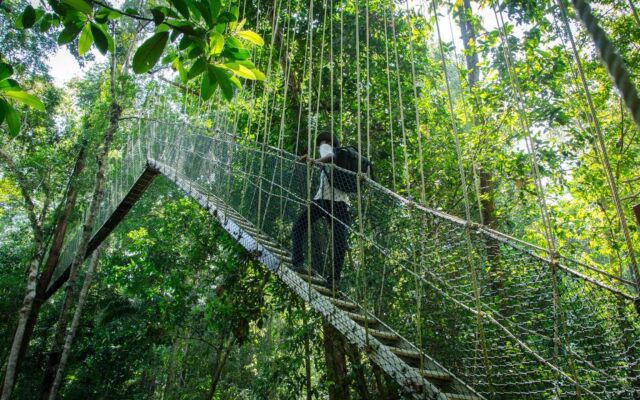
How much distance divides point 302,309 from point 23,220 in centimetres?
1158

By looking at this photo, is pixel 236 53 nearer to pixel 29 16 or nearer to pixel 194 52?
pixel 194 52

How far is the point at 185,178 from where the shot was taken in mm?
3492

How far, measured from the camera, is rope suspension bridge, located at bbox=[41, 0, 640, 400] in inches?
57.3

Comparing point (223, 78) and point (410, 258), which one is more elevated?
point (410, 258)

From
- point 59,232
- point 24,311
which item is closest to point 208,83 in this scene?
point 24,311

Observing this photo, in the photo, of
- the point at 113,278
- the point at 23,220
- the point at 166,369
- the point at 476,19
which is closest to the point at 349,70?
the point at 476,19

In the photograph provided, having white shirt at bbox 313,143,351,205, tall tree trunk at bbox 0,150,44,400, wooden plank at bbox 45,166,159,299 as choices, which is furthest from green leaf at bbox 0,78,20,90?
tall tree trunk at bbox 0,150,44,400

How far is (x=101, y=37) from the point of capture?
76cm

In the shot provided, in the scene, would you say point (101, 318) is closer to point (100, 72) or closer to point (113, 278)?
point (113, 278)

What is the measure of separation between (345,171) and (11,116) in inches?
59.1

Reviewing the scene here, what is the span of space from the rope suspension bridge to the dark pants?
1.7 inches

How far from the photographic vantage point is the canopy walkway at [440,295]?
56.7 inches

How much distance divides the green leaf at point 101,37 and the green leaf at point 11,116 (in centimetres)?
19

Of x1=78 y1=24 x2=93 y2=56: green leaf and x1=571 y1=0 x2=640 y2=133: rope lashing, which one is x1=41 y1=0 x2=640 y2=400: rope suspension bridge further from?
x1=78 y1=24 x2=93 y2=56: green leaf
